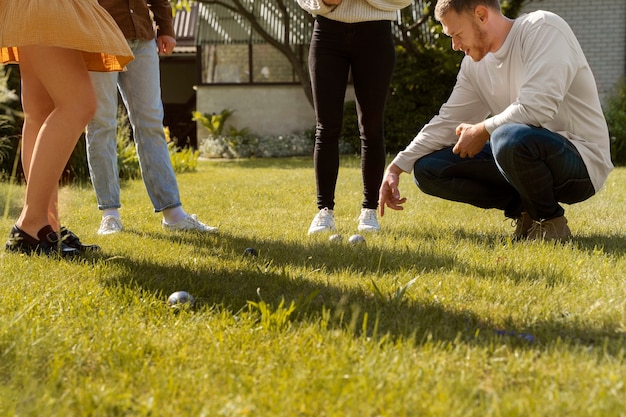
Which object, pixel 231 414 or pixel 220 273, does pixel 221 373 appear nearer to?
pixel 231 414

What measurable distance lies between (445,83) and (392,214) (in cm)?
1293

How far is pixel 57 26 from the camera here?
9.67 ft

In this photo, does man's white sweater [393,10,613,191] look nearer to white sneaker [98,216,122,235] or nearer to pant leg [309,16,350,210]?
pant leg [309,16,350,210]

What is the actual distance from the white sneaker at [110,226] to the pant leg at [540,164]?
207cm

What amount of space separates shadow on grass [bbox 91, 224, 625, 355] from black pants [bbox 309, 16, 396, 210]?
0.64 meters

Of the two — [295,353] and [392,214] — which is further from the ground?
[295,353]

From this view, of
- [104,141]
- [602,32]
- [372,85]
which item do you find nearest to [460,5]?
[372,85]

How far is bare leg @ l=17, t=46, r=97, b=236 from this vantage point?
3.03m

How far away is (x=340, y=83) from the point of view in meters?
4.14

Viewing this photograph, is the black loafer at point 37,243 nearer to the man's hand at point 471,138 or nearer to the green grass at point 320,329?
the green grass at point 320,329

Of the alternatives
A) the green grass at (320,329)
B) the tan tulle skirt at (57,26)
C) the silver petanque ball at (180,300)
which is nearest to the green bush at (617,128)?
the green grass at (320,329)

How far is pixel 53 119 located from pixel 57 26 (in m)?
0.38

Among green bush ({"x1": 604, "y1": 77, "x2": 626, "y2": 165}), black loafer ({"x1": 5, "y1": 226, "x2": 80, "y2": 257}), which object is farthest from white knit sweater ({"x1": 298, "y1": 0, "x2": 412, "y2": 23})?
green bush ({"x1": 604, "y1": 77, "x2": 626, "y2": 165})

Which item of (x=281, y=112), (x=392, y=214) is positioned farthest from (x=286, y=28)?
(x=392, y=214)
